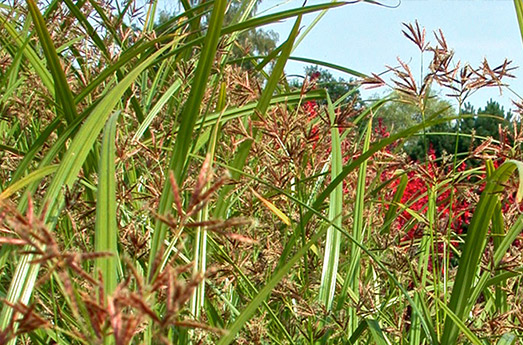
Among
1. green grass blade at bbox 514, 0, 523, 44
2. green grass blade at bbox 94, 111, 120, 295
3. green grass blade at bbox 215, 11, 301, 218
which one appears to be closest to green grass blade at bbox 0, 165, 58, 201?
green grass blade at bbox 94, 111, 120, 295

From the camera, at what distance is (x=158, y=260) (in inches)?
25.2

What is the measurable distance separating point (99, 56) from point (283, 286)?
1.27 metres

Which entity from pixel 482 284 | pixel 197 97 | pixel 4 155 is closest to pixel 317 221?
pixel 482 284

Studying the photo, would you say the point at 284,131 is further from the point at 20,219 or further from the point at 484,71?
the point at 20,219

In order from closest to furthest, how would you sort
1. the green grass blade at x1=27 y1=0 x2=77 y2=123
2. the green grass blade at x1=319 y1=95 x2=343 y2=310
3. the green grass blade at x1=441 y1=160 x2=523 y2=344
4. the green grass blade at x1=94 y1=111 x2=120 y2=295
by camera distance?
the green grass blade at x1=94 y1=111 x2=120 y2=295 → the green grass blade at x1=441 y1=160 x2=523 y2=344 → the green grass blade at x1=27 y1=0 x2=77 y2=123 → the green grass blade at x1=319 y1=95 x2=343 y2=310

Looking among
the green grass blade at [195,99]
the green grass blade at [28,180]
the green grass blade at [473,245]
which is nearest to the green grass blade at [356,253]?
the green grass blade at [473,245]

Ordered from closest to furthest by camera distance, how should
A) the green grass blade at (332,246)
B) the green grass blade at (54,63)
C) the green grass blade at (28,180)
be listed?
the green grass blade at (28,180)
the green grass blade at (54,63)
the green grass blade at (332,246)

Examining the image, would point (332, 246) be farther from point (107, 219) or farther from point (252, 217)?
point (107, 219)

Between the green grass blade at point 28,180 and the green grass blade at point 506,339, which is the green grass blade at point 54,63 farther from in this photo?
the green grass blade at point 506,339

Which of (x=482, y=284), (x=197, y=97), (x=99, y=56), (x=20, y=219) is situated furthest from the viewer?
(x=99, y=56)

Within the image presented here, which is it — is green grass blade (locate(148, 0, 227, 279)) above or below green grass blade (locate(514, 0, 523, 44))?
below

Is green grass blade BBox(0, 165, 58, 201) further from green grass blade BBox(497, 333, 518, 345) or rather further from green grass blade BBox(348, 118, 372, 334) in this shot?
green grass blade BBox(497, 333, 518, 345)

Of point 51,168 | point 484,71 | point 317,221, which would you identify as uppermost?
point 484,71

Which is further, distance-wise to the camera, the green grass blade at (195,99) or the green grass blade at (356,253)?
the green grass blade at (356,253)
